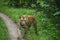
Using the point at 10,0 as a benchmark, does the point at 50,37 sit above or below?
above

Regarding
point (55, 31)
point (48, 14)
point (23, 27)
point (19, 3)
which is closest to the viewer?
point (23, 27)

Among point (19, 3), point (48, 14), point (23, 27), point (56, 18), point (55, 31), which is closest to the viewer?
point (23, 27)

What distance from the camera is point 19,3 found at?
114 ft

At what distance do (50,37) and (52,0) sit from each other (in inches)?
94.4

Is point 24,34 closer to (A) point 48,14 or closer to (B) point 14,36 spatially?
(B) point 14,36

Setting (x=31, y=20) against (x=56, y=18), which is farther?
(x=56, y=18)

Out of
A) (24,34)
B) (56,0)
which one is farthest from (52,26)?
(24,34)

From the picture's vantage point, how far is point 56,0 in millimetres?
14461

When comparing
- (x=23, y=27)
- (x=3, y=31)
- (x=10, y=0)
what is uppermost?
(x=23, y=27)

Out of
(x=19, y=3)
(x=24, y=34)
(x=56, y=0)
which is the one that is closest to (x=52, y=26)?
(x=56, y=0)

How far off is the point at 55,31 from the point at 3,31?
315cm

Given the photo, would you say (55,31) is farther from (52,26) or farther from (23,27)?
(23,27)

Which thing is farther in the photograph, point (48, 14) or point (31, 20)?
point (48, 14)

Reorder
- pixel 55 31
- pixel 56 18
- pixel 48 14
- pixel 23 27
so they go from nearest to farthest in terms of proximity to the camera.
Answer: pixel 23 27, pixel 55 31, pixel 56 18, pixel 48 14
